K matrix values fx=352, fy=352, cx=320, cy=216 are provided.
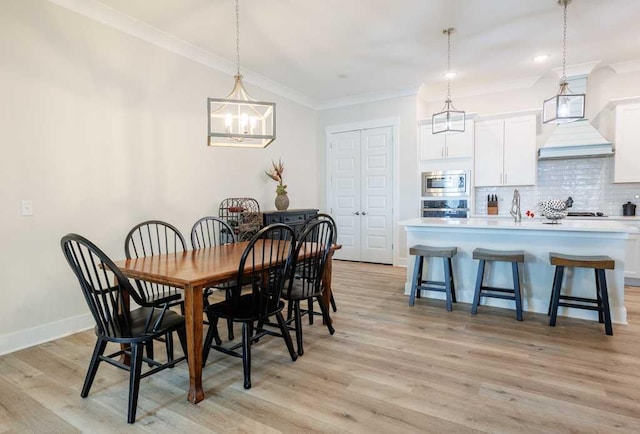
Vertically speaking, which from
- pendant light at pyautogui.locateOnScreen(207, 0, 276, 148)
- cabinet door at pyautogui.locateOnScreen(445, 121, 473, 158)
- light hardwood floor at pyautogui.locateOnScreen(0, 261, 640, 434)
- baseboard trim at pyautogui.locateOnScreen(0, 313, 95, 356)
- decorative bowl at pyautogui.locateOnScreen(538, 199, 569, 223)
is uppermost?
cabinet door at pyautogui.locateOnScreen(445, 121, 473, 158)

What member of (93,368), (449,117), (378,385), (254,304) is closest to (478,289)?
(378,385)

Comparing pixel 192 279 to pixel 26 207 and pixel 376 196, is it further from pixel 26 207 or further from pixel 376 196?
pixel 376 196

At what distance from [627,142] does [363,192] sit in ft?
12.4

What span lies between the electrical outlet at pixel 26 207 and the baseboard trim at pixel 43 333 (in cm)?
95

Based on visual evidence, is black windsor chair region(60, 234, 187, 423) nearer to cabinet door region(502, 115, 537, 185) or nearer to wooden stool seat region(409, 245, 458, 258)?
wooden stool seat region(409, 245, 458, 258)

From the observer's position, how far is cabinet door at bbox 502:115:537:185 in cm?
532

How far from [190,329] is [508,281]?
323 cm

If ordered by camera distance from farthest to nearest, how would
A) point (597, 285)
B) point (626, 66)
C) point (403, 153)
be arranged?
point (403, 153)
point (626, 66)
point (597, 285)

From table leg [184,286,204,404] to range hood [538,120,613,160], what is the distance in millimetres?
5342

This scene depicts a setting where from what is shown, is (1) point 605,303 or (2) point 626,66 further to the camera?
(2) point 626,66

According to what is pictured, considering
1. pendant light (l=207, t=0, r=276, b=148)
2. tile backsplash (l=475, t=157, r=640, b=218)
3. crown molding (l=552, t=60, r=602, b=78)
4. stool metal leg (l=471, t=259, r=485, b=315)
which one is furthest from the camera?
tile backsplash (l=475, t=157, r=640, b=218)

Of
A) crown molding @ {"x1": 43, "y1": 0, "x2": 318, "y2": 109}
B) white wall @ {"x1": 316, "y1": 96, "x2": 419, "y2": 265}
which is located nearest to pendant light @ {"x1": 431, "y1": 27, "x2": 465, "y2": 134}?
white wall @ {"x1": 316, "y1": 96, "x2": 419, "y2": 265}

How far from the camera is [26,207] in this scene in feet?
9.37

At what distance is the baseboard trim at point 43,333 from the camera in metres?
2.76
